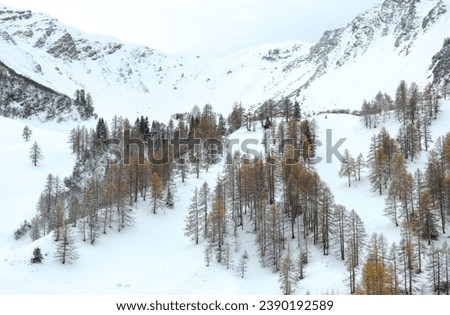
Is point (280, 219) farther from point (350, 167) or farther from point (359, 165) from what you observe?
point (359, 165)

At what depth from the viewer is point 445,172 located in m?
79.3

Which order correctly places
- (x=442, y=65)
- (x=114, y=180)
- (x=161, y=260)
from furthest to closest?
1. (x=442, y=65)
2. (x=114, y=180)
3. (x=161, y=260)

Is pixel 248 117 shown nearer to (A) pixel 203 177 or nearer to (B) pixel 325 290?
(A) pixel 203 177

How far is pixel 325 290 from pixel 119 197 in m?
43.7

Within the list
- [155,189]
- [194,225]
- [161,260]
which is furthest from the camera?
[155,189]

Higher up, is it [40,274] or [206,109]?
[206,109]

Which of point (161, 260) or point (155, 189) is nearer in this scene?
point (161, 260)

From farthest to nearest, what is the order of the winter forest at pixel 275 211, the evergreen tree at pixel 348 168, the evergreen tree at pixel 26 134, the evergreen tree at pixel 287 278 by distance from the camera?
the evergreen tree at pixel 26 134
the evergreen tree at pixel 348 168
the winter forest at pixel 275 211
the evergreen tree at pixel 287 278

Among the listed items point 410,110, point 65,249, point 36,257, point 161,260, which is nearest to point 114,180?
point 65,249

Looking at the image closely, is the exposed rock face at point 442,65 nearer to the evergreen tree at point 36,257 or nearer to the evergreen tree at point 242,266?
the evergreen tree at point 242,266

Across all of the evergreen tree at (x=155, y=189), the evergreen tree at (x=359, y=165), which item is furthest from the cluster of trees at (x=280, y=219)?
the evergreen tree at (x=359, y=165)

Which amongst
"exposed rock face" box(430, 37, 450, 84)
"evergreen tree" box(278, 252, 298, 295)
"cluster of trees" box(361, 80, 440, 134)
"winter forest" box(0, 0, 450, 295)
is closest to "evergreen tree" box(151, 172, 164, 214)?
"winter forest" box(0, 0, 450, 295)

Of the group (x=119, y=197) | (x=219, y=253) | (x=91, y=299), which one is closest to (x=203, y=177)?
(x=119, y=197)

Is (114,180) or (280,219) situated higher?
(114,180)
